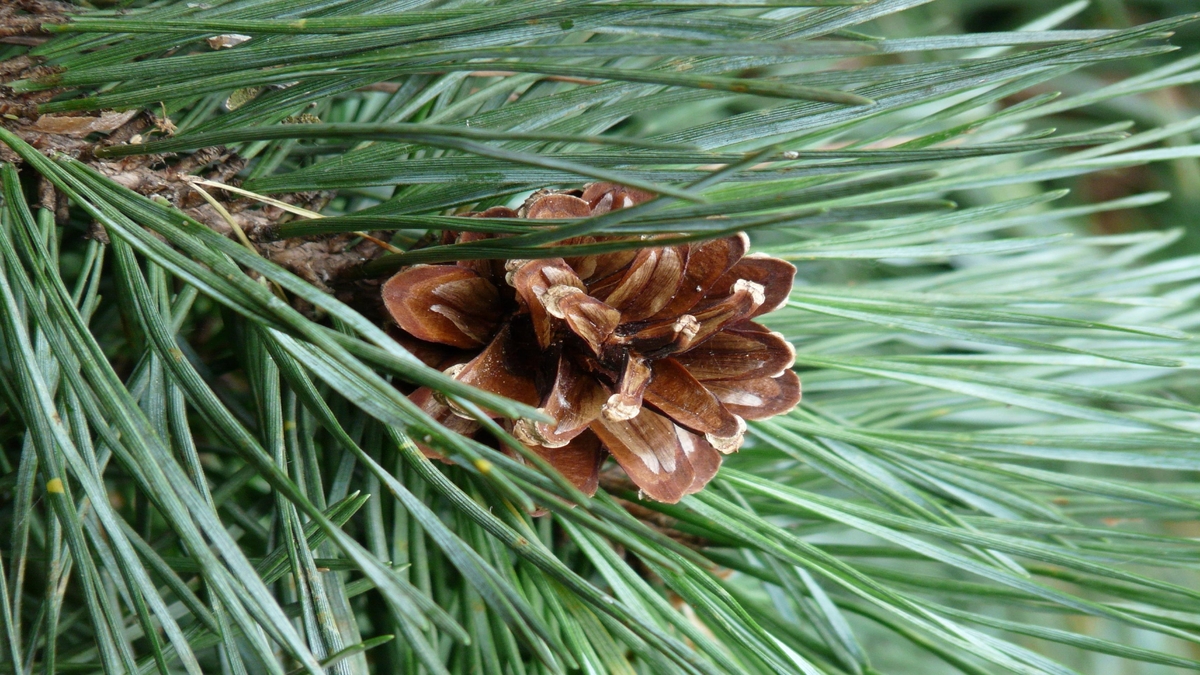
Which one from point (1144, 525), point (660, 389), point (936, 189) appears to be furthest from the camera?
point (1144, 525)

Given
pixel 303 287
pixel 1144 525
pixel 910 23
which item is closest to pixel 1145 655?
pixel 303 287

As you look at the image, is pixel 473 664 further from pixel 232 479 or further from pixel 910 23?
pixel 910 23

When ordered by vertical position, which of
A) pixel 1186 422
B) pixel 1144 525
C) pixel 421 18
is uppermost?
pixel 421 18

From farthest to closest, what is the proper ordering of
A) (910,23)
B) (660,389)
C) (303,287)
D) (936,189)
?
1. (910,23)
2. (936,189)
3. (660,389)
4. (303,287)

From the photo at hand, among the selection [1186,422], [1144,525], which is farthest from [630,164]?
[1144,525]

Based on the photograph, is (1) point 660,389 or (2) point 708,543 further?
(2) point 708,543

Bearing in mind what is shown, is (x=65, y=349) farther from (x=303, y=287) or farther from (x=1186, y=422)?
(x=1186, y=422)

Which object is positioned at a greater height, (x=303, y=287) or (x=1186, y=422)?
(x=303, y=287)
